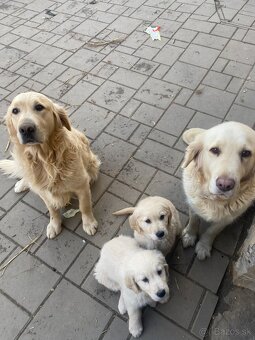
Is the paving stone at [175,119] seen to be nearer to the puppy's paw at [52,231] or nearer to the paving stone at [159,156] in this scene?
the paving stone at [159,156]

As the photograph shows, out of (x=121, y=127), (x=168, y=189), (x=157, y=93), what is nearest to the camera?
(x=168, y=189)

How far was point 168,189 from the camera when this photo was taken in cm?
330

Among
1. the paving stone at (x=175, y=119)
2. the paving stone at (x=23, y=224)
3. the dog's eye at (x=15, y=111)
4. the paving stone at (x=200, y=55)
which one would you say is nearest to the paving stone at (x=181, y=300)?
the paving stone at (x=23, y=224)

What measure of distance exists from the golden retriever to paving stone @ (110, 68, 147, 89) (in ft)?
5.80

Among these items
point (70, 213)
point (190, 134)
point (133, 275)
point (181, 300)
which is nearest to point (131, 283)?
point (133, 275)

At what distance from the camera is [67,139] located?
2615mm

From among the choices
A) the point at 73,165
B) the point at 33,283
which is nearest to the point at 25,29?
the point at 73,165

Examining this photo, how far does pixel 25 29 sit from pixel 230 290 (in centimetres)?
561

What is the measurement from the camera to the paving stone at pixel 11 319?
2535mm

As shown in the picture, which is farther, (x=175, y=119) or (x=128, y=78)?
(x=128, y=78)

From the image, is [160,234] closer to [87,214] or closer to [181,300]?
[181,300]

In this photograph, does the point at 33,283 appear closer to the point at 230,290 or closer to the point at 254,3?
the point at 230,290

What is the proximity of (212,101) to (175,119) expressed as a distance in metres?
0.64

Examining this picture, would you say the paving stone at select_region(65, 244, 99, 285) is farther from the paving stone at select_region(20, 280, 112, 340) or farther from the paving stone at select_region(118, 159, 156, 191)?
the paving stone at select_region(118, 159, 156, 191)
